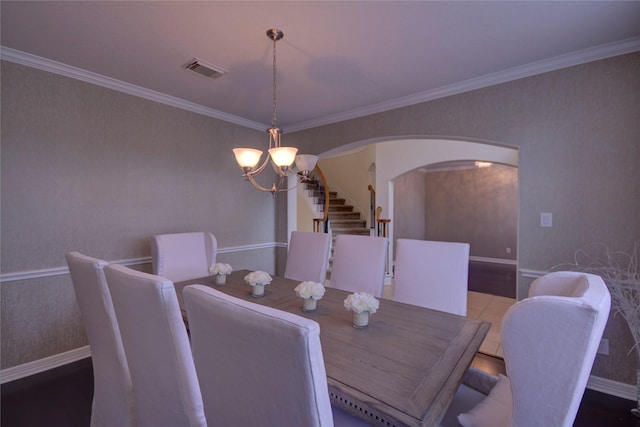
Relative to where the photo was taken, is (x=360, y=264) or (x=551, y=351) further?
(x=360, y=264)

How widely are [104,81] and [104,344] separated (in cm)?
237

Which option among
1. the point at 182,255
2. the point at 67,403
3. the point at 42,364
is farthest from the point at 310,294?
the point at 42,364

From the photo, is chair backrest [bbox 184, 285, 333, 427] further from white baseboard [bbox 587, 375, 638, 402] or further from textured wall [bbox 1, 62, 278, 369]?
white baseboard [bbox 587, 375, 638, 402]

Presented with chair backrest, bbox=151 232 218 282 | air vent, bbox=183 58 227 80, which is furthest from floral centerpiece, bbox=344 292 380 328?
air vent, bbox=183 58 227 80

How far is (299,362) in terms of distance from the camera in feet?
2.31

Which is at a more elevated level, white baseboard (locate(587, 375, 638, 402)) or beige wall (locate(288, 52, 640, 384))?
beige wall (locate(288, 52, 640, 384))

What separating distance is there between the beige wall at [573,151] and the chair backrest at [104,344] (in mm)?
2868

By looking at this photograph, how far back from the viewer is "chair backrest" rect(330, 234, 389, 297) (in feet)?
7.38

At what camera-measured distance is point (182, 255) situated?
2691 mm

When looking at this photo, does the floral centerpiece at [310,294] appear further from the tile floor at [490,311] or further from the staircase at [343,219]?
the staircase at [343,219]

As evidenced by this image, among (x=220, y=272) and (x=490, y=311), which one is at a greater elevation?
(x=220, y=272)

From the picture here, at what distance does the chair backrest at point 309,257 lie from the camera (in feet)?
8.44

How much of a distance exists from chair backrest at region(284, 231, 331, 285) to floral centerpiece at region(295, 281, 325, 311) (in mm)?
854

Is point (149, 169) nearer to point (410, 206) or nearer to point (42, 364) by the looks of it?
point (42, 364)
